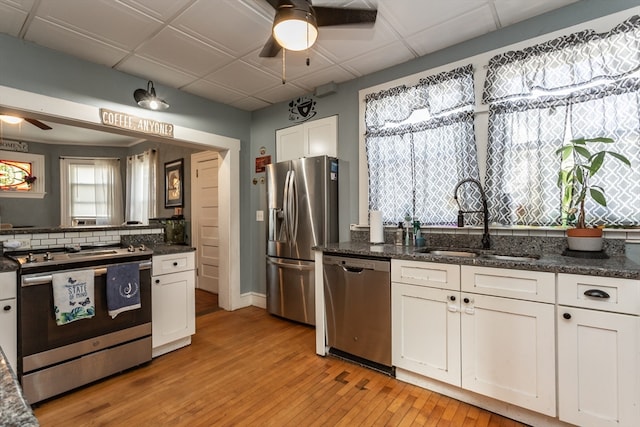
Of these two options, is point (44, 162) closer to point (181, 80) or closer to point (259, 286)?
point (181, 80)

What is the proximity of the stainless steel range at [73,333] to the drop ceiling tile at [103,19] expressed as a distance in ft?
5.39

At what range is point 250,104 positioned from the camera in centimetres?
387

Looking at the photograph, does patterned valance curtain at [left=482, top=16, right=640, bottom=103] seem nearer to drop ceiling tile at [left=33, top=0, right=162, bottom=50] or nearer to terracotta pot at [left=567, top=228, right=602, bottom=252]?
terracotta pot at [left=567, top=228, right=602, bottom=252]

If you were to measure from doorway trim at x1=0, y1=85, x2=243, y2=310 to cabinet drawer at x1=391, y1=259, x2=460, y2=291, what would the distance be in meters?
2.33

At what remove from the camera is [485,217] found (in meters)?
2.29

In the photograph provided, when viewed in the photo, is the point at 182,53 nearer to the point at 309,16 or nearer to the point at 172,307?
the point at 309,16

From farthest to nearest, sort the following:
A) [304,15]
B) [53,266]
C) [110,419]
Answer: [53,266], [110,419], [304,15]

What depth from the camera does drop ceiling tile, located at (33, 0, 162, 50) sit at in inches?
78.4

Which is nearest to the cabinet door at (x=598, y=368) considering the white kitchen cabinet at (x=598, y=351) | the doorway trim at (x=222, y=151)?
the white kitchen cabinet at (x=598, y=351)

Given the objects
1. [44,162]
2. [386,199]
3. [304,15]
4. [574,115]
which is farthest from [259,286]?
[44,162]

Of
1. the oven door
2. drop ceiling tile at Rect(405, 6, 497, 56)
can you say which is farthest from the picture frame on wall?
drop ceiling tile at Rect(405, 6, 497, 56)

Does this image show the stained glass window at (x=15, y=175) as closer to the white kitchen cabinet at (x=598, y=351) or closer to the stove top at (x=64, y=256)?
the stove top at (x=64, y=256)

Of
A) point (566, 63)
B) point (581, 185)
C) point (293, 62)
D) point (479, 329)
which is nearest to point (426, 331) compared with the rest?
point (479, 329)

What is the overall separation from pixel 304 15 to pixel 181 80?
197 cm
